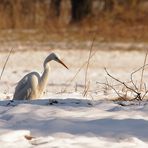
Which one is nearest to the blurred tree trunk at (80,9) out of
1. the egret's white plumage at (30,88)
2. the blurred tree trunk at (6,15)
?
the blurred tree trunk at (6,15)

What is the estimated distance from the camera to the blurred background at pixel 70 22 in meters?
24.7

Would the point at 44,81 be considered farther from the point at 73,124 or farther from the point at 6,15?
the point at 6,15

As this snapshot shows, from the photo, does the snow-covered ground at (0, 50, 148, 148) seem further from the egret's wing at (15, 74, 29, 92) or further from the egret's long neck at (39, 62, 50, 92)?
the egret's long neck at (39, 62, 50, 92)

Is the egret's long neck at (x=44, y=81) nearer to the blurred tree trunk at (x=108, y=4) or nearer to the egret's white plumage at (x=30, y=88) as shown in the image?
the egret's white plumage at (x=30, y=88)

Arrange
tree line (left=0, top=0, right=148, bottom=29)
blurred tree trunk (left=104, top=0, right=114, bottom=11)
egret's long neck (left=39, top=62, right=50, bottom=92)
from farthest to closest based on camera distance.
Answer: blurred tree trunk (left=104, top=0, right=114, bottom=11), tree line (left=0, top=0, right=148, bottom=29), egret's long neck (left=39, top=62, right=50, bottom=92)

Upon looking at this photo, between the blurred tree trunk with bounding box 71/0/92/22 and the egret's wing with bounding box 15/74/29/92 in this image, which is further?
the blurred tree trunk with bounding box 71/0/92/22

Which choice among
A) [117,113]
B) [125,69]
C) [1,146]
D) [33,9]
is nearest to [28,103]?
[117,113]

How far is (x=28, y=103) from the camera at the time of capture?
7367mm

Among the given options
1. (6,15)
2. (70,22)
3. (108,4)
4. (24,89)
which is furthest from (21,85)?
(108,4)

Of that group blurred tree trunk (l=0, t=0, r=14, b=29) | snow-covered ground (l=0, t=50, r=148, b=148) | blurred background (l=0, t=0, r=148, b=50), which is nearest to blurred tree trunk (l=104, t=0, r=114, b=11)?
blurred background (l=0, t=0, r=148, b=50)

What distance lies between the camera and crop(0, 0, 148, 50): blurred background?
81.0ft

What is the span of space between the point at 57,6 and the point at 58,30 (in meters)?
4.27

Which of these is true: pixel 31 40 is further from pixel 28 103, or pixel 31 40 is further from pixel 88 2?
pixel 28 103

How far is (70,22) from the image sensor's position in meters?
29.8
